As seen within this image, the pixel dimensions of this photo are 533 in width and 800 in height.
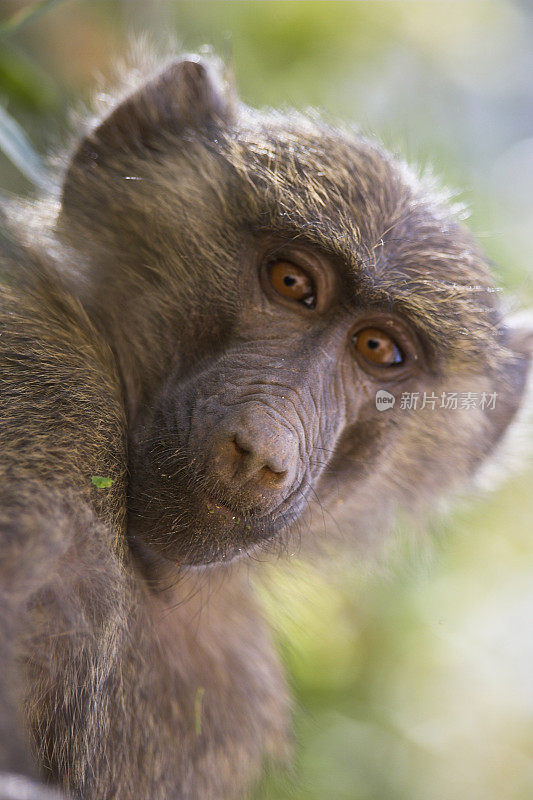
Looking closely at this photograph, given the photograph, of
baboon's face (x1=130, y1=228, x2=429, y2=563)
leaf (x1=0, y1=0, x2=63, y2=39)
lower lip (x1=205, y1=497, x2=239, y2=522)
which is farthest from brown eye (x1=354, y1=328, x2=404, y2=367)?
leaf (x1=0, y1=0, x2=63, y2=39)

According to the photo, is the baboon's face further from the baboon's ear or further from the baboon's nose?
the baboon's ear

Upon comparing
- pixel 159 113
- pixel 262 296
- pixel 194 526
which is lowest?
pixel 194 526

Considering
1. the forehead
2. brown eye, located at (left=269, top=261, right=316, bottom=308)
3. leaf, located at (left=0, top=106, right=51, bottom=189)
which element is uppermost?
the forehead

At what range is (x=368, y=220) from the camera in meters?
2.43

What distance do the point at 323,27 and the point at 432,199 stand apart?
8.98 feet

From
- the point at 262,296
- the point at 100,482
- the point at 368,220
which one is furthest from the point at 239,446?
the point at 368,220

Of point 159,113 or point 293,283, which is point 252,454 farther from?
point 159,113

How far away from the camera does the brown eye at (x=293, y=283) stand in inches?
93.2

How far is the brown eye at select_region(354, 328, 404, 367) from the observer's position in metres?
2.49

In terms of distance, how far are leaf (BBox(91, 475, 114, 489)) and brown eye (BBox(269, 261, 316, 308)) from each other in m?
0.78

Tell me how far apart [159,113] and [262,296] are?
2.45 feet

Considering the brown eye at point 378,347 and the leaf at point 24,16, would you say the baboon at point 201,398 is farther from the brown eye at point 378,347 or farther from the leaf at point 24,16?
the leaf at point 24,16

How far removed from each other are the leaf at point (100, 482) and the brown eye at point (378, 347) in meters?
0.92

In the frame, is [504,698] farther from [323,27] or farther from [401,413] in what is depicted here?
[323,27]
